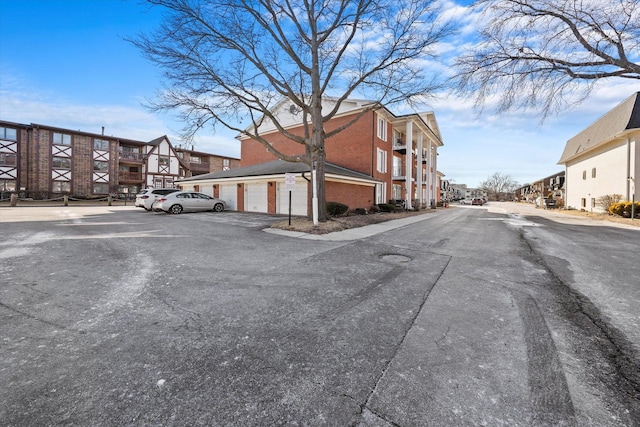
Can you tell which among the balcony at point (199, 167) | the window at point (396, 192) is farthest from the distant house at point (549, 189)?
the balcony at point (199, 167)

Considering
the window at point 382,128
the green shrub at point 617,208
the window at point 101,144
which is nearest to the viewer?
the green shrub at point 617,208

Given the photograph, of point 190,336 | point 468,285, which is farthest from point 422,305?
point 190,336

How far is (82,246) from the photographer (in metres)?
6.93

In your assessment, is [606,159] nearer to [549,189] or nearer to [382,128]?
[382,128]

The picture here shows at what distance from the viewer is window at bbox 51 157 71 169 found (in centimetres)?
3228

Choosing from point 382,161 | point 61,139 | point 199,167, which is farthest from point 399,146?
point 61,139

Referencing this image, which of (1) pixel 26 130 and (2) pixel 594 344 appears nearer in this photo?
(2) pixel 594 344

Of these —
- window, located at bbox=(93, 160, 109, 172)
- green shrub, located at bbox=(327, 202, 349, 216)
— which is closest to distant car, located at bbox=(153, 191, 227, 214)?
green shrub, located at bbox=(327, 202, 349, 216)

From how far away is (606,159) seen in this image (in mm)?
22344

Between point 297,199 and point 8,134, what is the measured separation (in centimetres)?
3714

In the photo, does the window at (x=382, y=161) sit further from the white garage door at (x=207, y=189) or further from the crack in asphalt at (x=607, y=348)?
the crack in asphalt at (x=607, y=348)

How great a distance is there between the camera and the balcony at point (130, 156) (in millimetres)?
37594

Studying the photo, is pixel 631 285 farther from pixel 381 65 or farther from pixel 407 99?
pixel 381 65

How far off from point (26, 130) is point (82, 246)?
125 feet
